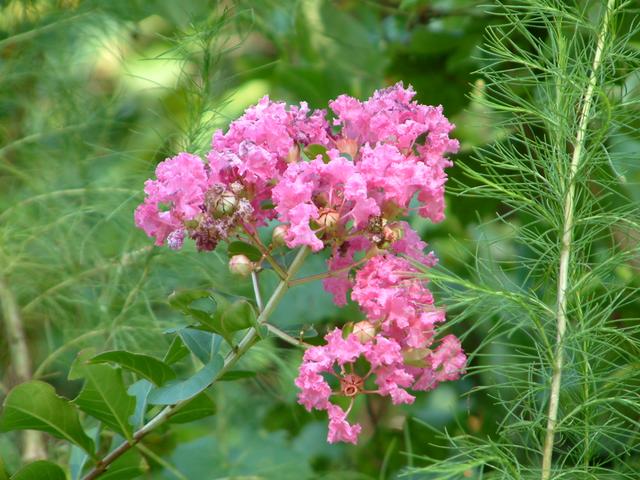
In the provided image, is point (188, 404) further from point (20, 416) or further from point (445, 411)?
point (445, 411)

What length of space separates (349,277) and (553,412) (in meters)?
0.18

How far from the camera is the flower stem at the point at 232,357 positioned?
0.73 meters

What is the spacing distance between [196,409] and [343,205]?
0.22m

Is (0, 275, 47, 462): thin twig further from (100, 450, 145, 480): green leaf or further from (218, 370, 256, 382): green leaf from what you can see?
(218, 370, 256, 382): green leaf

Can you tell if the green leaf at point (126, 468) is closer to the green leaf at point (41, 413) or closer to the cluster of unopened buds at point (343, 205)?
the green leaf at point (41, 413)

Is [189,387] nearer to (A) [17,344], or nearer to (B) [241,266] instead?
(B) [241,266]

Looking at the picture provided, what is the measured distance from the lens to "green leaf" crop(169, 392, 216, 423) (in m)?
0.81

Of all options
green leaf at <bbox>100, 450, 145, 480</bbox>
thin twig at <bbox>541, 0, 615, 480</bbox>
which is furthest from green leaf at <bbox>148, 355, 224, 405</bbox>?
thin twig at <bbox>541, 0, 615, 480</bbox>

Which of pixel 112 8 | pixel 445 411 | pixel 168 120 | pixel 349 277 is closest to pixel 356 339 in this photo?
pixel 349 277

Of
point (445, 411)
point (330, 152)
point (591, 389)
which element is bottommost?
point (445, 411)

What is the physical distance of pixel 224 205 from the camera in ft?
2.33

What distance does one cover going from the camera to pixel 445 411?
1502mm

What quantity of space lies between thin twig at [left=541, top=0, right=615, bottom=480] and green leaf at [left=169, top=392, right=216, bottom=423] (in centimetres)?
26

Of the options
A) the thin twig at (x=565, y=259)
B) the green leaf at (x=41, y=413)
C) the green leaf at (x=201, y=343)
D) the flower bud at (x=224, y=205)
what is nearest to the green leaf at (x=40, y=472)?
the green leaf at (x=41, y=413)
